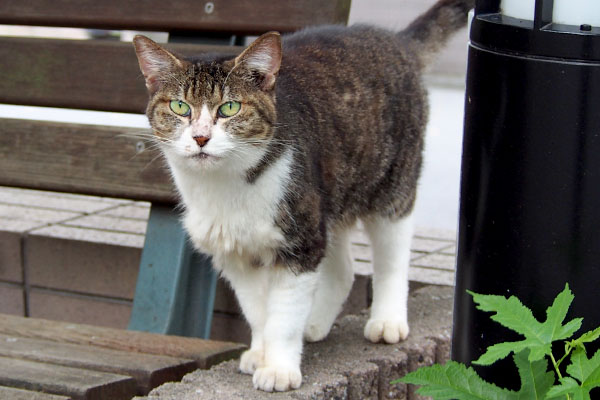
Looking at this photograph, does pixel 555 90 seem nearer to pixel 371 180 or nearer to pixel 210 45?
pixel 371 180

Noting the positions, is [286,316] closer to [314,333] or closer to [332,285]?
[314,333]

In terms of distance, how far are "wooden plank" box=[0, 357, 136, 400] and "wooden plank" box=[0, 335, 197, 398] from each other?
4cm

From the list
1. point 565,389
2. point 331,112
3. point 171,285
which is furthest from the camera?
point 171,285

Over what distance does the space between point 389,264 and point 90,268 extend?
1.17 m

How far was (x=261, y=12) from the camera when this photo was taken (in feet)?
9.38

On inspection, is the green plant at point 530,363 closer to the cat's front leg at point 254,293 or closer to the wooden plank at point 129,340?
the cat's front leg at point 254,293

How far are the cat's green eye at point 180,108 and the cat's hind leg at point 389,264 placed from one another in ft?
2.41

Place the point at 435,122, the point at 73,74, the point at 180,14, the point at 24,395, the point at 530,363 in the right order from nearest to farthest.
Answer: the point at 530,363
the point at 24,395
the point at 180,14
the point at 73,74
the point at 435,122

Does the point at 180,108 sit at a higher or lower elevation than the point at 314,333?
higher

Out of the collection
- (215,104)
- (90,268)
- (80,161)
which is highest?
(215,104)

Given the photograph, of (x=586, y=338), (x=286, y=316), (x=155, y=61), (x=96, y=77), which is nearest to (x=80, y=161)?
(x=96, y=77)

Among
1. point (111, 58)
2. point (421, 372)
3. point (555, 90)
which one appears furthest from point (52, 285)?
point (555, 90)

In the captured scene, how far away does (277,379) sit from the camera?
2166 mm

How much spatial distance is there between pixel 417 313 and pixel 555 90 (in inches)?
53.2
